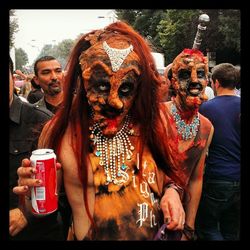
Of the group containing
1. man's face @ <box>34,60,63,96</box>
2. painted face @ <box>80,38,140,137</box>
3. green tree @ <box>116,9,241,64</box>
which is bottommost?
painted face @ <box>80,38,140,137</box>

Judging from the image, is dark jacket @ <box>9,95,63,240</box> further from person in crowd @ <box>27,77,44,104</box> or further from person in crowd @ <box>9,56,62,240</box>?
person in crowd @ <box>27,77,44,104</box>

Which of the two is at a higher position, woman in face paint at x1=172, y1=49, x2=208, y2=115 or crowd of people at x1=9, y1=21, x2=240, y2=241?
woman in face paint at x1=172, y1=49, x2=208, y2=115

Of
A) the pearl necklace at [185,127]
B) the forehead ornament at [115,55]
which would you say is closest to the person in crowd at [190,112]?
the pearl necklace at [185,127]

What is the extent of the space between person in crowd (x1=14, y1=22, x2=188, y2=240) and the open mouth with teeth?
0.62m

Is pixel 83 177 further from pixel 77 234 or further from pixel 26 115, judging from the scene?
pixel 26 115

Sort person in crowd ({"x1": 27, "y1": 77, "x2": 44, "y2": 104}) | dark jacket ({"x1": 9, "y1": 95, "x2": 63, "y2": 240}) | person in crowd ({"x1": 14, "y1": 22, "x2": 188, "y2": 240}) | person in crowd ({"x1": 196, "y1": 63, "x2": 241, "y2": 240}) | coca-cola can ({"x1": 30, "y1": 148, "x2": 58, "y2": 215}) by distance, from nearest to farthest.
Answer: coca-cola can ({"x1": 30, "y1": 148, "x2": 58, "y2": 215}) → person in crowd ({"x1": 14, "y1": 22, "x2": 188, "y2": 240}) → dark jacket ({"x1": 9, "y1": 95, "x2": 63, "y2": 240}) → person in crowd ({"x1": 196, "y1": 63, "x2": 241, "y2": 240}) → person in crowd ({"x1": 27, "y1": 77, "x2": 44, "y2": 104})

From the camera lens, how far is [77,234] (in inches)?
65.0

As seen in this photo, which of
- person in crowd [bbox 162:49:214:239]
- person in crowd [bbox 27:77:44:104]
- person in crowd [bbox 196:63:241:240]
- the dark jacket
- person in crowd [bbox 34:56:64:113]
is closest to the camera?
the dark jacket

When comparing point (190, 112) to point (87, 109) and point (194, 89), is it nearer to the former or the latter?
point (194, 89)

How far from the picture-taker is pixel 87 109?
1689 mm

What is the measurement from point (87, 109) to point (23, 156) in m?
0.44

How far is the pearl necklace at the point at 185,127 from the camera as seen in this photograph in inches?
92.1

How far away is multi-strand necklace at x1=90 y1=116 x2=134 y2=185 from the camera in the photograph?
1.63 meters

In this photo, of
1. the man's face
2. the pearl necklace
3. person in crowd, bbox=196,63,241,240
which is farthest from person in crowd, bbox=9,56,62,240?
person in crowd, bbox=196,63,241,240
